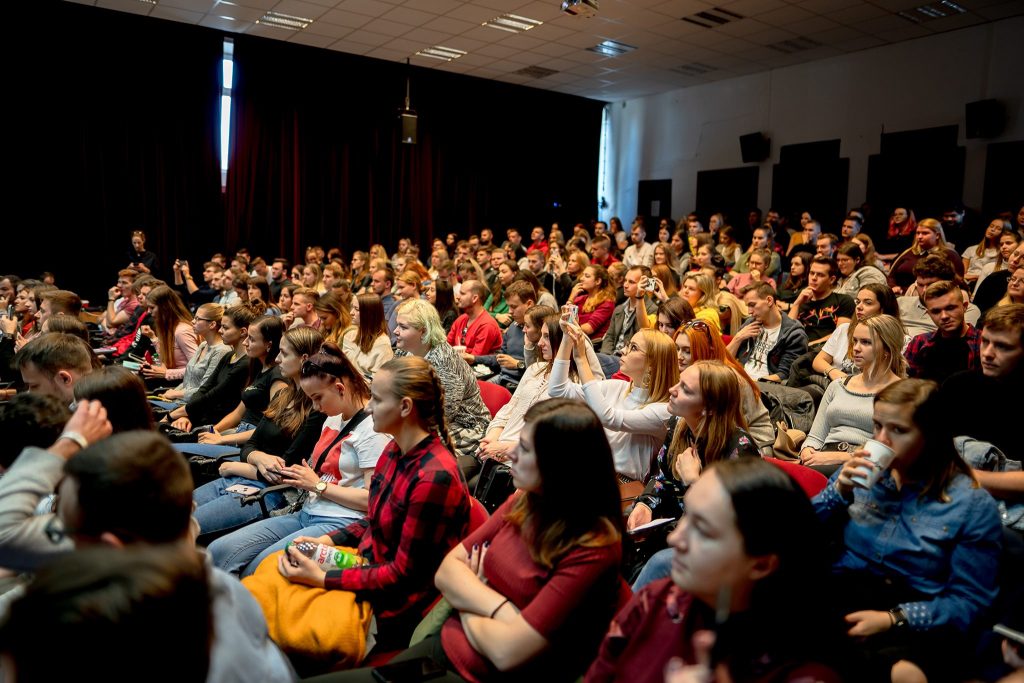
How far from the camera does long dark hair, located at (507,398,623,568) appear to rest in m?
1.53

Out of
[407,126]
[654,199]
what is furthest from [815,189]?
[407,126]

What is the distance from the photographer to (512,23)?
887 centimetres

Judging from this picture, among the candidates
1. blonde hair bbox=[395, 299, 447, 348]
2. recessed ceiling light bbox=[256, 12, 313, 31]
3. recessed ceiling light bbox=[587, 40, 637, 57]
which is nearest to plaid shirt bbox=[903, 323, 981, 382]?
blonde hair bbox=[395, 299, 447, 348]

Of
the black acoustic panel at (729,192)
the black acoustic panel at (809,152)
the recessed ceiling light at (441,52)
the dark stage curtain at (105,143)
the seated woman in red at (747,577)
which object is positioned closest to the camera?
the seated woman in red at (747,577)

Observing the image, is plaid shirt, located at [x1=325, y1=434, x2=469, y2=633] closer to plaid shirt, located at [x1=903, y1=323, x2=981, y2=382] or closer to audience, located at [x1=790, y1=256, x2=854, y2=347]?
plaid shirt, located at [x1=903, y1=323, x2=981, y2=382]

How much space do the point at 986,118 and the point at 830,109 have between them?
236 cm

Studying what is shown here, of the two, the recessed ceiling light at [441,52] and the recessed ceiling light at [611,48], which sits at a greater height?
the recessed ceiling light at [441,52]

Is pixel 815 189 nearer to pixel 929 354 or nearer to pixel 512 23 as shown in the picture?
pixel 512 23

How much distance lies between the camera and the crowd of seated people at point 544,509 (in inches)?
46.3

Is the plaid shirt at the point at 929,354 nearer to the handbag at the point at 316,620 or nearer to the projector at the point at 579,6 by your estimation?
the handbag at the point at 316,620

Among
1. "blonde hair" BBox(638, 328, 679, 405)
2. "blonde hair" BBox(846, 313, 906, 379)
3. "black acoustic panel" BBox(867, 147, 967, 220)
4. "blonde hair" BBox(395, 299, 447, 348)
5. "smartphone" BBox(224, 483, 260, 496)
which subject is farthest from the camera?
"black acoustic panel" BBox(867, 147, 967, 220)

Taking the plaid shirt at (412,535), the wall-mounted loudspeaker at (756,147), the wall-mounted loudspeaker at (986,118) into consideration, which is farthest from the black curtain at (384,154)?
the plaid shirt at (412,535)

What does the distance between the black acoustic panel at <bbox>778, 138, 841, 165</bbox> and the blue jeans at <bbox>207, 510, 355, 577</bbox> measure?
9837 millimetres

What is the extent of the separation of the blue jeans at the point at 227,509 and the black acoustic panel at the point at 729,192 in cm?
1010
